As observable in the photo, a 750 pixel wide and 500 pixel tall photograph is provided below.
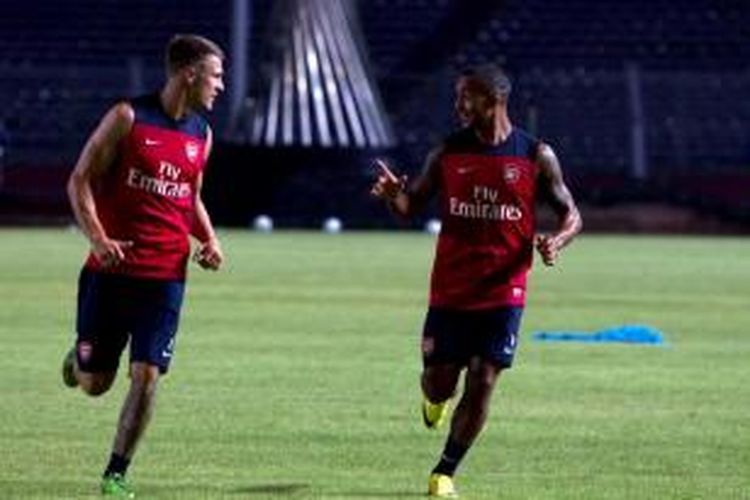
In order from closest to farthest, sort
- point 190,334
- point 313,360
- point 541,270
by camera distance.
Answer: point 313,360 → point 190,334 → point 541,270

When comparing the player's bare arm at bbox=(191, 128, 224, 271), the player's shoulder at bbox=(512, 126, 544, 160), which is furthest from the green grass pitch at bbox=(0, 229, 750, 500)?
the player's shoulder at bbox=(512, 126, 544, 160)

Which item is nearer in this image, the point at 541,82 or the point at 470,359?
the point at 470,359

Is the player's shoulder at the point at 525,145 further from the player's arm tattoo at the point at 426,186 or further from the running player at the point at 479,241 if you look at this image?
the player's arm tattoo at the point at 426,186

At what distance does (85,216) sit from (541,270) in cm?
2571

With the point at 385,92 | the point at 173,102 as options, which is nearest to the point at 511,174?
the point at 173,102

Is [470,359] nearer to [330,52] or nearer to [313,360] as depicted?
[313,360]

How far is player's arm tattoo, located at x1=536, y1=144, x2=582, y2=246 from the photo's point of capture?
45.4 feet

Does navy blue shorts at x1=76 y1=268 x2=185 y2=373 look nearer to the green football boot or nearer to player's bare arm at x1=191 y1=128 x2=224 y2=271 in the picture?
player's bare arm at x1=191 y1=128 x2=224 y2=271

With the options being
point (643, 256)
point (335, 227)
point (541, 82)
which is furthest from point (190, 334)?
point (541, 82)

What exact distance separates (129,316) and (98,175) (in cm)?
64

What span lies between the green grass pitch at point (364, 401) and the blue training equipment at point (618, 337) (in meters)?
0.23

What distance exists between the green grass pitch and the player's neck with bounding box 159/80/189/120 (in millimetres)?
1681

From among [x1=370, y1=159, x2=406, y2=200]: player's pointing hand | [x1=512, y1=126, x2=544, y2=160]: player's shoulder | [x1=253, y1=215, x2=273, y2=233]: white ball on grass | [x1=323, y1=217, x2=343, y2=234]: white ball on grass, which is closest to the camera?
[x1=370, y1=159, x2=406, y2=200]: player's pointing hand

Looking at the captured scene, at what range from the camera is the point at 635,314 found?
1143 inches
